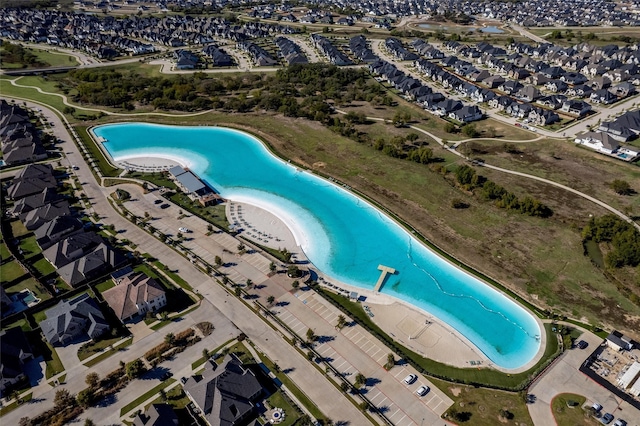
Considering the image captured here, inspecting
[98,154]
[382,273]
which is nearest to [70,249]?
[98,154]

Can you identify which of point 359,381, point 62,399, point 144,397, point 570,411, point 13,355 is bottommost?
point 62,399


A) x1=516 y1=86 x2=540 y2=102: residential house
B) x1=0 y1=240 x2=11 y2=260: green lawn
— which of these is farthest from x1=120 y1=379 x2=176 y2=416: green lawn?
x1=516 y1=86 x2=540 y2=102: residential house

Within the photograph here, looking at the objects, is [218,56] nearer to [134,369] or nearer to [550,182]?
[550,182]

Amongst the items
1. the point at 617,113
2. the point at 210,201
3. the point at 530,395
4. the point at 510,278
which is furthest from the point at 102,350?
the point at 617,113

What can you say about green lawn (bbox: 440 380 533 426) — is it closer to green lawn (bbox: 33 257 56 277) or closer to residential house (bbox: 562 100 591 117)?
green lawn (bbox: 33 257 56 277)

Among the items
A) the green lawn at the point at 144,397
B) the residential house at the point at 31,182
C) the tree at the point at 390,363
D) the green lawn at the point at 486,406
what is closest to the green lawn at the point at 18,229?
the residential house at the point at 31,182

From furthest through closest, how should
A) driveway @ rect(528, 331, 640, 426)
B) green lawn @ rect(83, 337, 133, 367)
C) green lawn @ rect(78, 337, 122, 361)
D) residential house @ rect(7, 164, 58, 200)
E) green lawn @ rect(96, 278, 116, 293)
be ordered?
residential house @ rect(7, 164, 58, 200) < green lawn @ rect(96, 278, 116, 293) < green lawn @ rect(78, 337, 122, 361) < green lawn @ rect(83, 337, 133, 367) < driveway @ rect(528, 331, 640, 426)
